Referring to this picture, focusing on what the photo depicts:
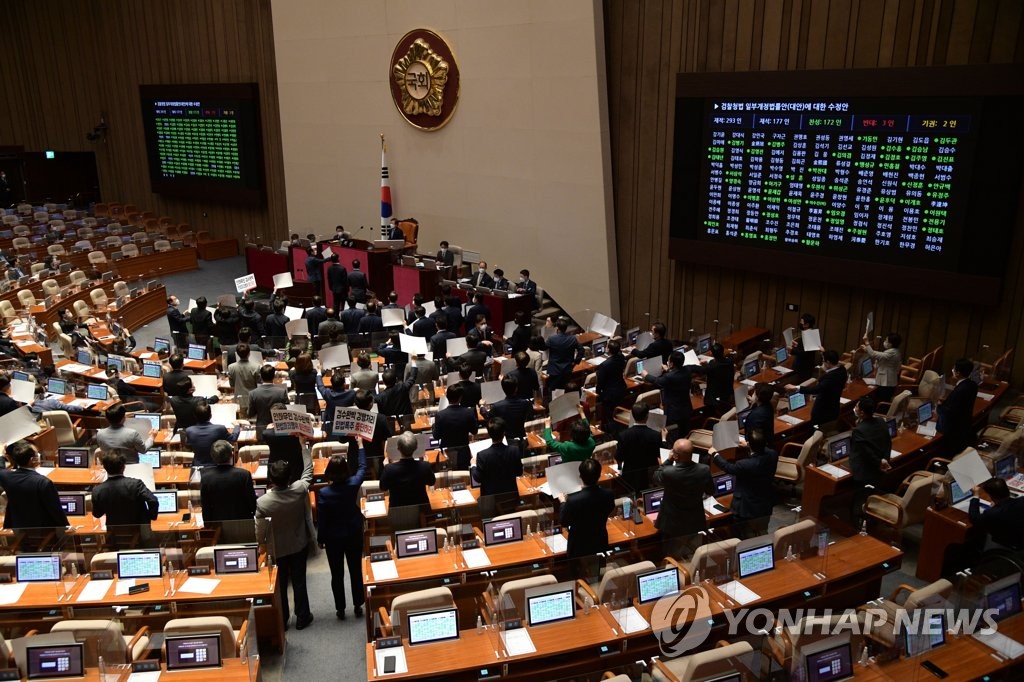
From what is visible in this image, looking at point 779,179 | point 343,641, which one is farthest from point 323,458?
point 779,179

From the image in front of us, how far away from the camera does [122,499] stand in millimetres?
6488

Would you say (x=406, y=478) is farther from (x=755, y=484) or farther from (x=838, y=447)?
(x=838, y=447)

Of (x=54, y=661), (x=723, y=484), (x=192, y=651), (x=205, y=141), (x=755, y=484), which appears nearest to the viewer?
(x=54, y=661)

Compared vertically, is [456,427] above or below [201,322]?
above

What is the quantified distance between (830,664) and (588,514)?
6.27ft

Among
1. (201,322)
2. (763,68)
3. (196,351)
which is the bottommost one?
(196,351)

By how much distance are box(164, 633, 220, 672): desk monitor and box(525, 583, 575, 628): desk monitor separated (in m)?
2.06

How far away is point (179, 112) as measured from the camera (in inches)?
886

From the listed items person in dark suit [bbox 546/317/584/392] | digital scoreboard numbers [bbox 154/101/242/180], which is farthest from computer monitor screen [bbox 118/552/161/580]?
digital scoreboard numbers [bbox 154/101/242/180]

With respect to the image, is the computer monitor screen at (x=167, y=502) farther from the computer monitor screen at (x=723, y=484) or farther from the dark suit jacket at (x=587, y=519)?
the computer monitor screen at (x=723, y=484)

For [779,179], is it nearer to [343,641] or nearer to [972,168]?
[972,168]

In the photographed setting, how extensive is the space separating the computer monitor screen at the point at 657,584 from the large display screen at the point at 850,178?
7306mm

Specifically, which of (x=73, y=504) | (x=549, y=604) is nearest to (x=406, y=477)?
(x=549, y=604)

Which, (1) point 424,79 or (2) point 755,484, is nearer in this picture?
(2) point 755,484
